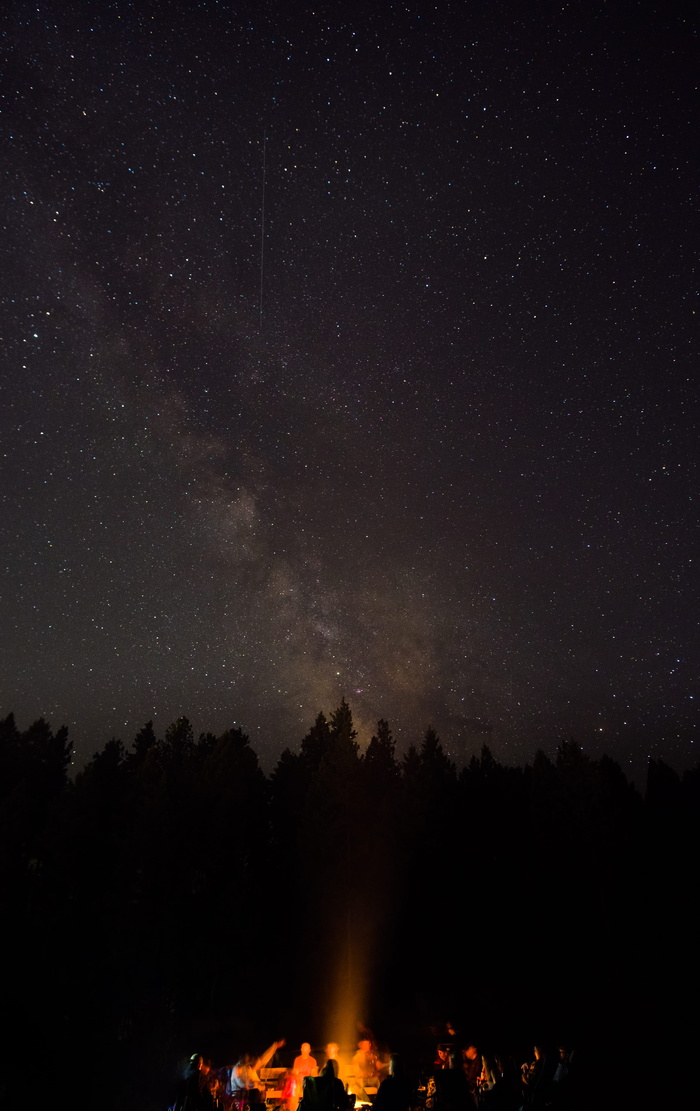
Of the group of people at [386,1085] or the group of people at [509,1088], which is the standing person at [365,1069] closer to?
the group of people at [386,1085]

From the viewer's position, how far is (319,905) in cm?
3397

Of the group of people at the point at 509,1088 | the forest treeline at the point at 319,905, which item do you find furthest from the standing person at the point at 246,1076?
the forest treeline at the point at 319,905

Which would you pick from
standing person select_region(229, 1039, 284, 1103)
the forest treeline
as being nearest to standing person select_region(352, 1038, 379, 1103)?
standing person select_region(229, 1039, 284, 1103)

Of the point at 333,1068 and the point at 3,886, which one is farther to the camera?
the point at 3,886

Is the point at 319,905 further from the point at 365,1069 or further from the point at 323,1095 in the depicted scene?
the point at 323,1095

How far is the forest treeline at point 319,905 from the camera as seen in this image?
2859 cm

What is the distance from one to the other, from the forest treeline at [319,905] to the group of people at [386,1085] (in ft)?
48.3

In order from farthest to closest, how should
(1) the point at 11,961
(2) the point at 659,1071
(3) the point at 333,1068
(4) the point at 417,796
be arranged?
(4) the point at 417,796 < (1) the point at 11,961 < (2) the point at 659,1071 < (3) the point at 333,1068

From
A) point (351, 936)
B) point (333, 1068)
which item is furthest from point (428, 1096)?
point (351, 936)

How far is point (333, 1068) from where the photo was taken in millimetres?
8812

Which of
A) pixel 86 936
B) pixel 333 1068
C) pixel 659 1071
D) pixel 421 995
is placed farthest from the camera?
pixel 421 995

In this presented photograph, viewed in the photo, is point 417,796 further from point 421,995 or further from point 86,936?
point 86,936

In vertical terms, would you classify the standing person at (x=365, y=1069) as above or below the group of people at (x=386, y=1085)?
below

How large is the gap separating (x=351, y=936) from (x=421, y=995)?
5.00 m
